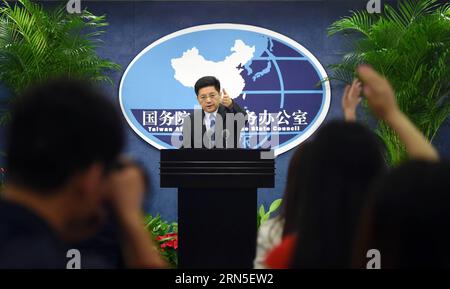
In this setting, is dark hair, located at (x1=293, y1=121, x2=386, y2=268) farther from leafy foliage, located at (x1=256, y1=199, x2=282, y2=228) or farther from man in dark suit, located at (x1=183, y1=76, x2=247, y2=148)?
leafy foliage, located at (x1=256, y1=199, x2=282, y2=228)

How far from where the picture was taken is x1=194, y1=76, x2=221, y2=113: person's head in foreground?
330cm

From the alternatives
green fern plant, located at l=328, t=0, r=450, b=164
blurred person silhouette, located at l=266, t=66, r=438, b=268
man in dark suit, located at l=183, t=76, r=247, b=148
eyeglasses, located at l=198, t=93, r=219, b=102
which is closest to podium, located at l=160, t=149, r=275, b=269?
man in dark suit, located at l=183, t=76, r=247, b=148

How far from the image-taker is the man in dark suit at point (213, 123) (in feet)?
9.64

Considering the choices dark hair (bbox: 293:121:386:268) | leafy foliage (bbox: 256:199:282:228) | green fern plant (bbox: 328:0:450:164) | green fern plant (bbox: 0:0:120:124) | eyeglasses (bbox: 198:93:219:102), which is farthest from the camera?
leafy foliage (bbox: 256:199:282:228)

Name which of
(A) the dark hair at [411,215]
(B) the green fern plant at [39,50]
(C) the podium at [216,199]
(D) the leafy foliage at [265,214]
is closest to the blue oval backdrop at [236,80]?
(D) the leafy foliage at [265,214]

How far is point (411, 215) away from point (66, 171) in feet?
1.35

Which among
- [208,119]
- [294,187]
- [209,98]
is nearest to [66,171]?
[294,187]

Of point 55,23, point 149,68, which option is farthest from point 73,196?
point 149,68

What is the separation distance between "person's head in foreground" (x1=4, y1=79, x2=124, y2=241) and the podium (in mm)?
1801

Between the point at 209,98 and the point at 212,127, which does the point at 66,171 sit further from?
the point at 209,98

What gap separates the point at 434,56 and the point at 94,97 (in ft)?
12.3

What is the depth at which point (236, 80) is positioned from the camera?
5078mm

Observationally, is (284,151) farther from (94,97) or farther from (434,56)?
(94,97)

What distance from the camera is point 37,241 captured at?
0.69 m
